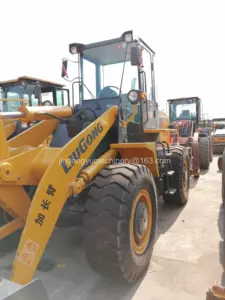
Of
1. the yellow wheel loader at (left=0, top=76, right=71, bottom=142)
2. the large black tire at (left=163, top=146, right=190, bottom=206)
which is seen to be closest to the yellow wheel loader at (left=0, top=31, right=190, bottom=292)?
the large black tire at (left=163, top=146, right=190, bottom=206)

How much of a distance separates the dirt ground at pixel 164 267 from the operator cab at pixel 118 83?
144 centimetres

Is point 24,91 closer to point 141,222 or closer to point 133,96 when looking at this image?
point 133,96

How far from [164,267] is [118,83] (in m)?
2.49

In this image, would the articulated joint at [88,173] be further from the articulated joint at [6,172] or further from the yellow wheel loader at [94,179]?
the articulated joint at [6,172]

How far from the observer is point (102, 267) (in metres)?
2.57

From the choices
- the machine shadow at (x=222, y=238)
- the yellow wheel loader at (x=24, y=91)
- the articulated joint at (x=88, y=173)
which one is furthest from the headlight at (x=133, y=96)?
the yellow wheel loader at (x=24, y=91)

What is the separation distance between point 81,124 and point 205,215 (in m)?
2.72

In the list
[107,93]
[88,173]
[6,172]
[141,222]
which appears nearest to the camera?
[6,172]

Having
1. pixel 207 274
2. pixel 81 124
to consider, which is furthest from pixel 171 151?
pixel 207 274

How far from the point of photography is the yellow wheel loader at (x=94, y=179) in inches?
91.4

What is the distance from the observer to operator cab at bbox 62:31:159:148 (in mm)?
3744

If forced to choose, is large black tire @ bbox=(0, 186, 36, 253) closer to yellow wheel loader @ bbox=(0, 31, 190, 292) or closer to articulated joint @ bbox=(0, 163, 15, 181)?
yellow wheel loader @ bbox=(0, 31, 190, 292)

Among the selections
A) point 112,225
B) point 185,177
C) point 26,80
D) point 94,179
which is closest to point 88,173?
point 94,179

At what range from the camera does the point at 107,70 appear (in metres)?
4.53
